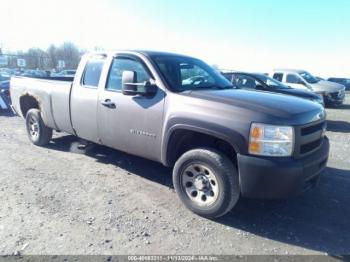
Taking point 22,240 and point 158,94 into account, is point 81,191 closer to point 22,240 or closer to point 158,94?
point 22,240

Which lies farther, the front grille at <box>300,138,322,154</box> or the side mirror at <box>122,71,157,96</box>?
the side mirror at <box>122,71,157,96</box>

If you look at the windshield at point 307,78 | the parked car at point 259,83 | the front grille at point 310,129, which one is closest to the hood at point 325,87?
the windshield at point 307,78

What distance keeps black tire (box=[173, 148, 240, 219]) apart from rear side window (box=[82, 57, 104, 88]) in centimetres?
211

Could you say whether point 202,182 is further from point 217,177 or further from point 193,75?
point 193,75

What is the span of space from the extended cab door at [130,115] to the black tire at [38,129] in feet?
7.23

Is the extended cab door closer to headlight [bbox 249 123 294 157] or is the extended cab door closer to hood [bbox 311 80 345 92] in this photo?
headlight [bbox 249 123 294 157]

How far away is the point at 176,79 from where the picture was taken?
4254mm

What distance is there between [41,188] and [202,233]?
2.48 meters

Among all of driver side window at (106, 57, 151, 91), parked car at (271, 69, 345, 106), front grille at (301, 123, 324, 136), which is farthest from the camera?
parked car at (271, 69, 345, 106)

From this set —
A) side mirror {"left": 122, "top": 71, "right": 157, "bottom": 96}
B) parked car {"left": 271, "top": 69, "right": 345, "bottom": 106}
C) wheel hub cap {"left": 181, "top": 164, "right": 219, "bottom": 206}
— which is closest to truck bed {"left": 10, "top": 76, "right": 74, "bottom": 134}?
side mirror {"left": 122, "top": 71, "right": 157, "bottom": 96}

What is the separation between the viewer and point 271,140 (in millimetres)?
3162

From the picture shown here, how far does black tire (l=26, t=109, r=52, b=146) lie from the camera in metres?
6.34

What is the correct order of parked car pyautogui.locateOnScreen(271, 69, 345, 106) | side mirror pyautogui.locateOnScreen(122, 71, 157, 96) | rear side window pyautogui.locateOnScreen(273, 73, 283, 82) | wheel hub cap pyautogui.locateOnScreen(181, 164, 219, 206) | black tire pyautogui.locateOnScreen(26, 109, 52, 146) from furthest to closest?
1. rear side window pyautogui.locateOnScreen(273, 73, 283, 82)
2. parked car pyautogui.locateOnScreen(271, 69, 345, 106)
3. black tire pyautogui.locateOnScreen(26, 109, 52, 146)
4. side mirror pyautogui.locateOnScreen(122, 71, 157, 96)
5. wheel hub cap pyautogui.locateOnScreen(181, 164, 219, 206)

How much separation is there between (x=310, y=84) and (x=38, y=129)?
494 inches
